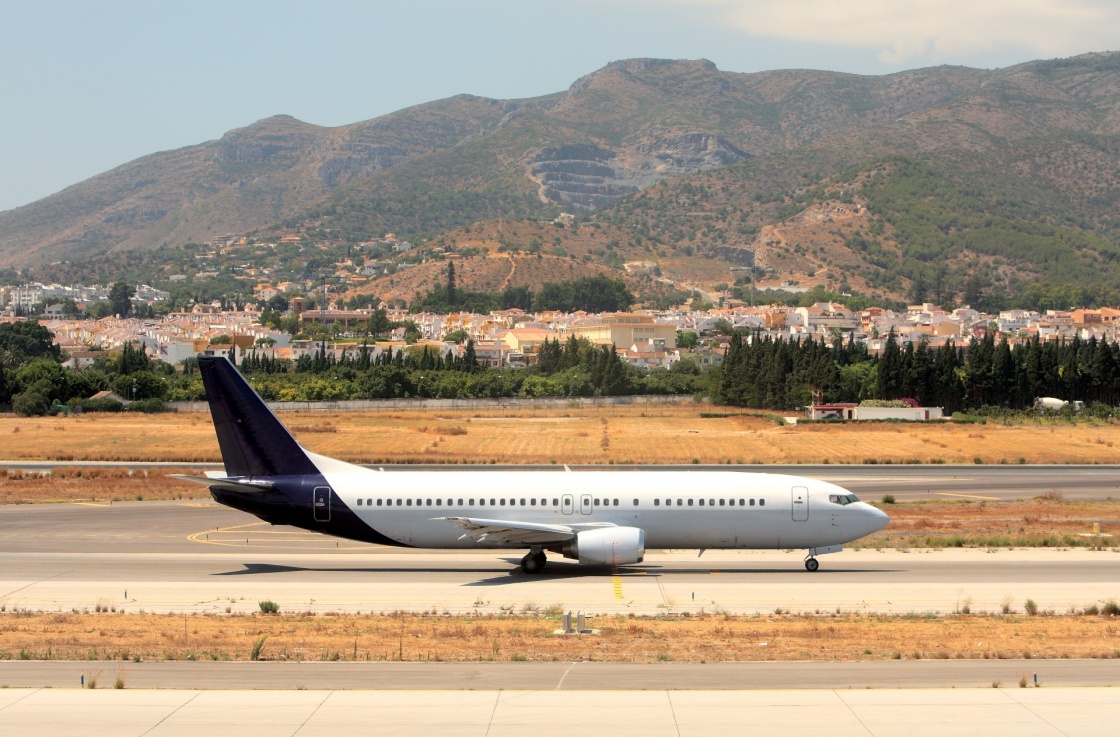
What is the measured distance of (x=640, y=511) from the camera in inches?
1516

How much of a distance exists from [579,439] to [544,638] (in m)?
65.0

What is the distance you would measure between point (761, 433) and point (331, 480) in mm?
64693

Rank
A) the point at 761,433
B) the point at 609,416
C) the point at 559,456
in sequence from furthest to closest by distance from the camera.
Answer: the point at 609,416, the point at 761,433, the point at 559,456

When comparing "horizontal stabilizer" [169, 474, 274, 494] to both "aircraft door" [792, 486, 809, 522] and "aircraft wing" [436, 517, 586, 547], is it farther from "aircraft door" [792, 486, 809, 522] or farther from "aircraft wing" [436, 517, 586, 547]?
"aircraft door" [792, 486, 809, 522]

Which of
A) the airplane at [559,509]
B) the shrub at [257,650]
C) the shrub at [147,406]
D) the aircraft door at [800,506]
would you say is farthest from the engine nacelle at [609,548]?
the shrub at [147,406]

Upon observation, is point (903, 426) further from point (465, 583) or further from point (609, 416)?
point (465, 583)

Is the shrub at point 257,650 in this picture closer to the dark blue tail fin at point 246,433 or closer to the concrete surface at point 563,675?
the concrete surface at point 563,675

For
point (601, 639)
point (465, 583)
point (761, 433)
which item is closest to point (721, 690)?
point (601, 639)

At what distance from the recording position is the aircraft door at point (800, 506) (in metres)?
38.7

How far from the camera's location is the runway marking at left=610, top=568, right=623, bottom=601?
33969mm

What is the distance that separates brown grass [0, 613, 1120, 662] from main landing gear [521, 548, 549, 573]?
7.47 meters

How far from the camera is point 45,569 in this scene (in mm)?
38406

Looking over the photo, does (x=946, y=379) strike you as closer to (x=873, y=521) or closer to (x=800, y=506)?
(x=873, y=521)

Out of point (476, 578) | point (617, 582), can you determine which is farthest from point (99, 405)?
point (617, 582)
